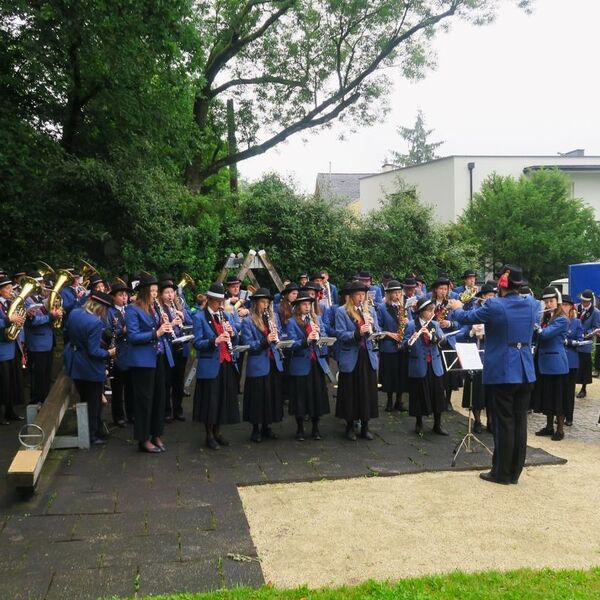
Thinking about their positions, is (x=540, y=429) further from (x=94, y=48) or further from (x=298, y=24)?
(x=298, y=24)

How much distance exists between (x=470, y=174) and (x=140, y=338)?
26.7 m

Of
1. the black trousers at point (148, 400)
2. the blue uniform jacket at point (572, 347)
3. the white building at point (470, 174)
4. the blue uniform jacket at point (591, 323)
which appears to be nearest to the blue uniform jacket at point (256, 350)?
the black trousers at point (148, 400)

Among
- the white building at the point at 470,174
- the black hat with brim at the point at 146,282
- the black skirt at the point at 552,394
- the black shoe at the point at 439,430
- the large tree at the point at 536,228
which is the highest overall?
the white building at the point at 470,174

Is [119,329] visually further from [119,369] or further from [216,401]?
[216,401]

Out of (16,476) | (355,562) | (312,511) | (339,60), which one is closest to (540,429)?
(312,511)

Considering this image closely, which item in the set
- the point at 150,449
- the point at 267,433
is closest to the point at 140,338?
the point at 150,449

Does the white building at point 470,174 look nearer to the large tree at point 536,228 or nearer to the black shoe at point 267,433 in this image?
the large tree at point 536,228

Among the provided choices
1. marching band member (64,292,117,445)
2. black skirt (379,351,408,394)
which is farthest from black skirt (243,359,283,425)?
black skirt (379,351,408,394)

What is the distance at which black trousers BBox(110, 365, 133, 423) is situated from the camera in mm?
8992

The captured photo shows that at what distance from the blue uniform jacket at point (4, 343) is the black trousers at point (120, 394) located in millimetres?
1605

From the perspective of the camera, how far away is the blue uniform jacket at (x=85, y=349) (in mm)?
7652

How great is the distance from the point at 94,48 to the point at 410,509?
1211cm

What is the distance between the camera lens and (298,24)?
20.4 meters

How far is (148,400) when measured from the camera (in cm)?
748
